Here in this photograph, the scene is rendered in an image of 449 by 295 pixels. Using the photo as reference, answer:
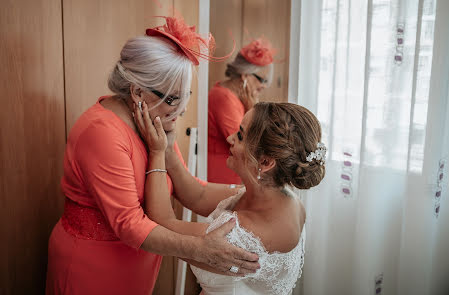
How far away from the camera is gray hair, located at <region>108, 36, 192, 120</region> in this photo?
125cm

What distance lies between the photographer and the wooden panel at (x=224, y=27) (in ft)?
6.82

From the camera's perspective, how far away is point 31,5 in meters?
1.46

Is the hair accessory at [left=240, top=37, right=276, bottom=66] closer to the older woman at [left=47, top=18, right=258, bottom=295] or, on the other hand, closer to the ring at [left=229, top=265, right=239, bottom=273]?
the older woman at [left=47, top=18, right=258, bottom=295]

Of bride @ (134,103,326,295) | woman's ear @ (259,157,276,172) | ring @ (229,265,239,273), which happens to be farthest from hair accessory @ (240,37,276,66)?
A: ring @ (229,265,239,273)

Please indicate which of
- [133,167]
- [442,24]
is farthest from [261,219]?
[442,24]

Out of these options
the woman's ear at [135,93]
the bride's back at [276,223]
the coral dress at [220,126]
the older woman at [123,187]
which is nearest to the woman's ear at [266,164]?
the bride's back at [276,223]

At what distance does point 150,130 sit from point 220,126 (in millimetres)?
896

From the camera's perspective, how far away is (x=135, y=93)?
1.30 meters

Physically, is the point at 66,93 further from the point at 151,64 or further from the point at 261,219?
the point at 261,219

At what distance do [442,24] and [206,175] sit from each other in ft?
4.53

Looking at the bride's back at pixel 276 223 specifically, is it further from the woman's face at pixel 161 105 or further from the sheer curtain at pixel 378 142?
the sheer curtain at pixel 378 142

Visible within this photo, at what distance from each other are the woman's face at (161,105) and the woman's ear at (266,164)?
35 cm

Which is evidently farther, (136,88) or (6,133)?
(6,133)

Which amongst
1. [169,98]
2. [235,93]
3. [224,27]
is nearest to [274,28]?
[224,27]
